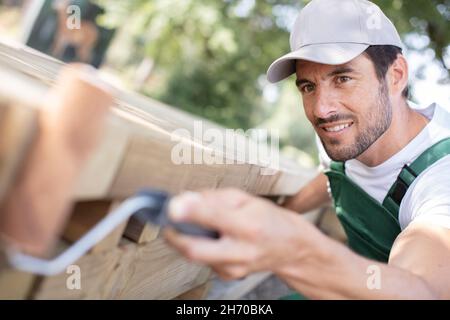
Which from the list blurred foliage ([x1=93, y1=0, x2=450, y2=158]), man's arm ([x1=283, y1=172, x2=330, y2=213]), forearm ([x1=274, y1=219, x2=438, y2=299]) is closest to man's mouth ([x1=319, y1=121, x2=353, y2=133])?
man's arm ([x1=283, y1=172, x2=330, y2=213])

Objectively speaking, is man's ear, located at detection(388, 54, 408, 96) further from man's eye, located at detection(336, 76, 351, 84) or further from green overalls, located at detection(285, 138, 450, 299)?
green overalls, located at detection(285, 138, 450, 299)

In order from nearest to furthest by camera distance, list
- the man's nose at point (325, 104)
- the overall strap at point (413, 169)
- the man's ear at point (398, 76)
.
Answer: the overall strap at point (413, 169) → the man's nose at point (325, 104) → the man's ear at point (398, 76)

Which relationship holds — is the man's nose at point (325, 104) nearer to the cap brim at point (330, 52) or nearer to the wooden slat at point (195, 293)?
the cap brim at point (330, 52)

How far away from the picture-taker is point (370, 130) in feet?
6.52

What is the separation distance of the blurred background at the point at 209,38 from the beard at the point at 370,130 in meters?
0.39

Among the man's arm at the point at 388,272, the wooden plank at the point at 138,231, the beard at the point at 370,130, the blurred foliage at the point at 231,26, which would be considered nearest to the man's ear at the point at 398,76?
the beard at the point at 370,130

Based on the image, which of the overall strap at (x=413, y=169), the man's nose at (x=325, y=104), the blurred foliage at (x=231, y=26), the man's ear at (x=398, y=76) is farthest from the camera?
the blurred foliage at (x=231, y=26)

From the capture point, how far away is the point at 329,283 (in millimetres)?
946

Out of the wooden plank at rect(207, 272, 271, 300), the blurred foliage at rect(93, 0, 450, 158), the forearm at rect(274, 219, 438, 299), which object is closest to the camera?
the forearm at rect(274, 219, 438, 299)

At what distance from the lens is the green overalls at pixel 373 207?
178cm

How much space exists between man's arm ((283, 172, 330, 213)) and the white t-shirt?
132 millimetres

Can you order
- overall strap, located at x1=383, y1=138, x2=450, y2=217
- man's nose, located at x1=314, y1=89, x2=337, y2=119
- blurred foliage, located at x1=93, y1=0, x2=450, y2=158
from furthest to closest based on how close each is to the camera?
blurred foliage, located at x1=93, y1=0, x2=450, y2=158, man's nose, located at x1=314, y1=89, x2=337, y2=119, overall strap, located at x1=383, y1=138, x2=450, y2=217

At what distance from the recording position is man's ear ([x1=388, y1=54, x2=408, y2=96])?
84.0 inches
